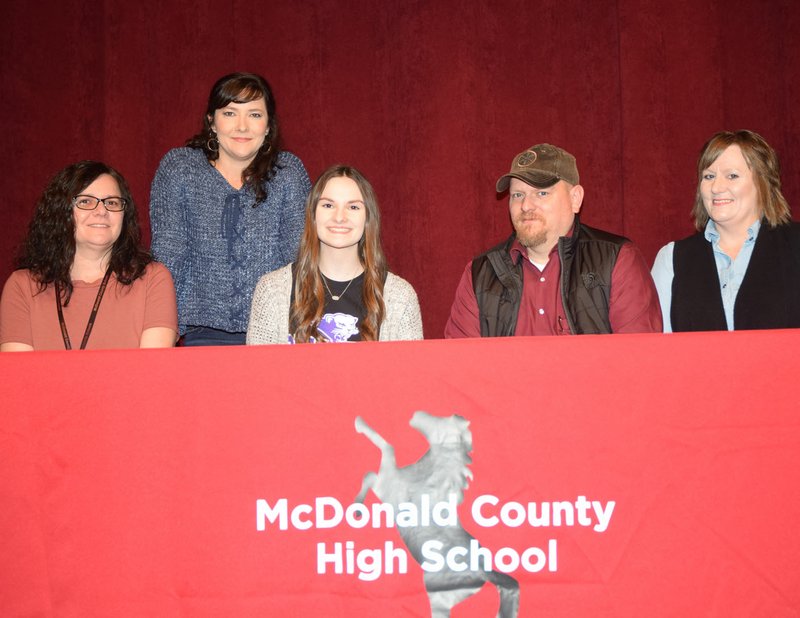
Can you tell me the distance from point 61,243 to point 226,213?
632 millimetres

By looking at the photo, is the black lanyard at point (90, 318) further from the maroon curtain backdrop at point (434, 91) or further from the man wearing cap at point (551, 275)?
the maroon curtain backdrop at point (434, 91)

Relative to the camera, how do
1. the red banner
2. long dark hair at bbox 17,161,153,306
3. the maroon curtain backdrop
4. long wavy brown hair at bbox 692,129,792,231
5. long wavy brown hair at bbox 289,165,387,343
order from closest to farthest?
the red banner, long wavy brown hair at bbox 289,165,387,343, long dark hair at bbox 17,161,153,306, long wavy brown hair at bbox 692,129,792,231, the maroon curtain backdrop

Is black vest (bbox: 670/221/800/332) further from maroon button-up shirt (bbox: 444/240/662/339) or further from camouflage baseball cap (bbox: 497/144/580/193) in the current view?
camouflage baseball cap (bbox: 497/144/580/193)

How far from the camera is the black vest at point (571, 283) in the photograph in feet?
9.55

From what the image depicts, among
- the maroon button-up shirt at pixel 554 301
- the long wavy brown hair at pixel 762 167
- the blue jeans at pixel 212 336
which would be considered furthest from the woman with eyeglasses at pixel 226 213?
the long wavy brown hair at pixel 762 167

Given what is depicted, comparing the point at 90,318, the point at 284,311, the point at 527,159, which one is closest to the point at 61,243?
the point at 90,318

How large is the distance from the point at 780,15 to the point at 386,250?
248cm

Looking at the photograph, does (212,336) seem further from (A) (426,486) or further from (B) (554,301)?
(A) (426,486)

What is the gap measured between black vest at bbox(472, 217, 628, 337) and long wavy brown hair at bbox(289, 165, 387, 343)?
1.41 feet

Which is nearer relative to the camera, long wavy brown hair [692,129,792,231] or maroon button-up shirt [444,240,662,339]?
maroon button-up shirt [444,240,662,339]

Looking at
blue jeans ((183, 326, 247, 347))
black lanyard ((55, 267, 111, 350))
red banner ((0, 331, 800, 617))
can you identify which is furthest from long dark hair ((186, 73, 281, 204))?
red banner ((0, 331, 800, 617))

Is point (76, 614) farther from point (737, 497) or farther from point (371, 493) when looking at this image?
point (737, 497)

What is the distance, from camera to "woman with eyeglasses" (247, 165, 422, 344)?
2746 millimetres

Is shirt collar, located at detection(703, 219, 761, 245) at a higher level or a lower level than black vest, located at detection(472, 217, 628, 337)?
higher
